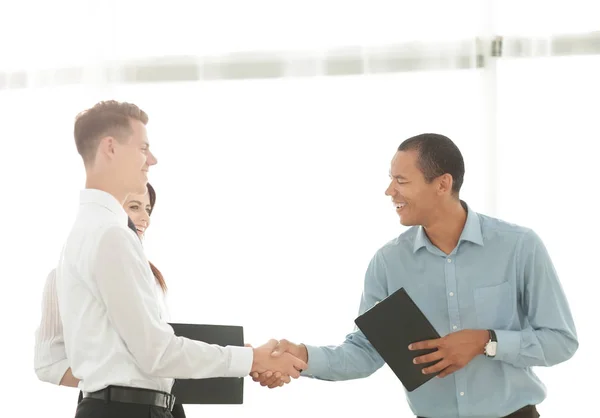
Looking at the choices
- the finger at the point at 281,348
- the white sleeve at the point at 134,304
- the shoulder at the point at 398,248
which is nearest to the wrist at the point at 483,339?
the shoulder at the point at 398,248

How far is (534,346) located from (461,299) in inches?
10.4

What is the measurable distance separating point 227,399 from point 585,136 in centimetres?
197

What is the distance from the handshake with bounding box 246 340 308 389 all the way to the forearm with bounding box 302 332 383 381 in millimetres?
37

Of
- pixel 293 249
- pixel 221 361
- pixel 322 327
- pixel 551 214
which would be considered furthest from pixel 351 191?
pixel 221 361

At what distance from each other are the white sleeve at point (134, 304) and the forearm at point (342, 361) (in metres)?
0.67

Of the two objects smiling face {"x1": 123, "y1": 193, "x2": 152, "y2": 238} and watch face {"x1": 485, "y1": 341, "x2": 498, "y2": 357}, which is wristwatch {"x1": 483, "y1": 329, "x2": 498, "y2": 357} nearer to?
watch face {"x1": 485, "y1": 341, "x2": 498, "y2": 357}

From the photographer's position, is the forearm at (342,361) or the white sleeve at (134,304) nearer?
the white sleeve at (134,304)

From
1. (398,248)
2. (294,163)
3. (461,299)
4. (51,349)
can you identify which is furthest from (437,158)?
(51,349)

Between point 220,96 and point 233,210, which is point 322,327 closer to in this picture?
point 233,210

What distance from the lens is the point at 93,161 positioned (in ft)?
6.99

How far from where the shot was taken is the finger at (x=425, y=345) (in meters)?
2.35

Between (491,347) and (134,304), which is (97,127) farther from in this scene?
(491,347)

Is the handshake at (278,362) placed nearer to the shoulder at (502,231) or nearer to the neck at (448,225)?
the neck at (448,225)

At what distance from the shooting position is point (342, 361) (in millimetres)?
2637
